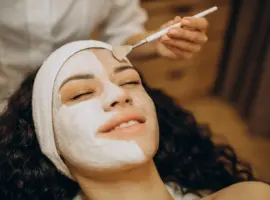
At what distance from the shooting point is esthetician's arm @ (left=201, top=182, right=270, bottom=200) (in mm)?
866

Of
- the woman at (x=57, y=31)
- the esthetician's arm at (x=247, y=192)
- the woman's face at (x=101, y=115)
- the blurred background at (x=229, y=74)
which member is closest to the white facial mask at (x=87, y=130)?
the woman's face at (x=101, y=115)

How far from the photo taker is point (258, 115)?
1.76 meters

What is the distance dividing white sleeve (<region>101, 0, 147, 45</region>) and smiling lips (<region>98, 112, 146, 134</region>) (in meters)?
0.34

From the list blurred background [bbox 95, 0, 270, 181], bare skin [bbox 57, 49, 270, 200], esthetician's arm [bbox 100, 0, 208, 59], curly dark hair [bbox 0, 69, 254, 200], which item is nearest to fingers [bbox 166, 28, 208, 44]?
esthetician's arm [bbox 100, 0, 208, 59]

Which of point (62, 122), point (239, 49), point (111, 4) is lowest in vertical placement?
point (239, 49)

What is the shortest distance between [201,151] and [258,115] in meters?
0.67

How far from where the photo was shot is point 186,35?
35.8 inches

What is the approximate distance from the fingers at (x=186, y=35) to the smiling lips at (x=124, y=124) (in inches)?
7.8

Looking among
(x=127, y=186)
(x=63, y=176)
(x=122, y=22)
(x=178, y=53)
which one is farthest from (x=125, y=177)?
(x=122, y=22)

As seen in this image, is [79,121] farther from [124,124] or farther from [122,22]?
[122,22]

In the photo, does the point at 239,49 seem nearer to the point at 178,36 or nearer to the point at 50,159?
the point at 178,36

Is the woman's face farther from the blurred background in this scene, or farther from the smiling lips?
the blurred background

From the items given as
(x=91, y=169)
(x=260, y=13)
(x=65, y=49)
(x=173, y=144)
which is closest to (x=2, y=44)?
(x=65, y=49)

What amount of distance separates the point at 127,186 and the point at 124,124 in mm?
146
